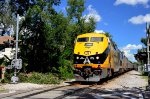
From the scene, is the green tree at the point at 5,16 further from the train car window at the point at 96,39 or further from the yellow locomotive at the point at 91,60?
the train car window at the point at 96,39

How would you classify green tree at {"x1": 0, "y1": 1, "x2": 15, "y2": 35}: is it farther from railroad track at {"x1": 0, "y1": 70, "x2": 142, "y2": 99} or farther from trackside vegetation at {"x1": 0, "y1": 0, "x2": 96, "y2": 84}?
railroad track at {"x1": 0, "y1": 70, "x2": 142, "y2": 99}

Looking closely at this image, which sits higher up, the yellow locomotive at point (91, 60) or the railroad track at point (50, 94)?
the yellow locomotive at point (91, 60)

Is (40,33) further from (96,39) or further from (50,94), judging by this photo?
(50,94)

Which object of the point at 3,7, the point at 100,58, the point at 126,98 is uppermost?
the point at 3,7

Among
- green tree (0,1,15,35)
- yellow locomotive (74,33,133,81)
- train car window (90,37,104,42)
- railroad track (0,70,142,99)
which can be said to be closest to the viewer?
railroad track (0,70,142,99)

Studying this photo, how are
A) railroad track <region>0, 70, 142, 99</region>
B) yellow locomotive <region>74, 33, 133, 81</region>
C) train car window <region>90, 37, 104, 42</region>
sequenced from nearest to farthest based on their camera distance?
railroad track <region>0, 70, 142, 99</region> < yellow locomotive <region>74, 33, 133, 81</region> < train car window <region>90, 37, 104, 42</region>

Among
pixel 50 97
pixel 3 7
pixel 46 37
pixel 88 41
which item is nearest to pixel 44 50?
pixel 46 37

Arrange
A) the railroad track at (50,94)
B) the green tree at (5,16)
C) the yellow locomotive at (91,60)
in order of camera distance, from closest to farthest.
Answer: the railroad track at (50,94)
the yellow locomotive at (91,60)
the green tree at (5,16)

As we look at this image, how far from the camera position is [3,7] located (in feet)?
106

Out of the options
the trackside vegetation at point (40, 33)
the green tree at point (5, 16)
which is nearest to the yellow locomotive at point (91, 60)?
the trackside vegetation at point (40, 33)

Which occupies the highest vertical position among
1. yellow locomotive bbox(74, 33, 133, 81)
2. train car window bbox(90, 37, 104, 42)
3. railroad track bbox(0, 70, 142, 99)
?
train car window bbox(90, 37, 104, 42)

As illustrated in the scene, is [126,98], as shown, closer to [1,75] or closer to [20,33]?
[1,75]

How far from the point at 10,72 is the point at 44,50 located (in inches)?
239

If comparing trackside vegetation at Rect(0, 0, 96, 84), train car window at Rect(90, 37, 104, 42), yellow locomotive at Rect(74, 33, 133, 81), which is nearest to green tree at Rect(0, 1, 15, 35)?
trackside vegetation at Rect(0, 0, 96, 84)
